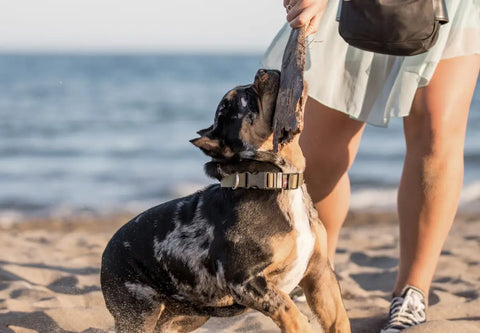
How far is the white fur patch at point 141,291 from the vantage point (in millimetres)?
3816

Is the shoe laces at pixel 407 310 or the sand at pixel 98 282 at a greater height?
the shoe laces at pixel 407 310

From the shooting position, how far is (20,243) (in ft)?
23.4

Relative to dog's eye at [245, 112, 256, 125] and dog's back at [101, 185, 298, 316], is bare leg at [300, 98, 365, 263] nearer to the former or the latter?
dog's back at [101, 185, 298, 316]

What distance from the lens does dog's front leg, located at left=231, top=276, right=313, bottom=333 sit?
3.33 m

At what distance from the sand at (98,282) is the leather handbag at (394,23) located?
5.60 ft

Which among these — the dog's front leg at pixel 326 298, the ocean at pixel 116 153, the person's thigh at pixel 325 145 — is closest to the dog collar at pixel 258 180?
the dog's front leg at pixel 326 298

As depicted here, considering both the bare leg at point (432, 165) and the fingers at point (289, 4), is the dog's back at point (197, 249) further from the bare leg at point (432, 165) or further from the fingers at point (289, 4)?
the bare leg at point (432, 165)

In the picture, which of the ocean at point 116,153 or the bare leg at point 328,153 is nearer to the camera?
the bare leg at point 328,153

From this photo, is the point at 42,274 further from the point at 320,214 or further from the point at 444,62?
the point at 444,62

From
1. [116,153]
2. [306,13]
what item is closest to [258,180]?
[306,13]

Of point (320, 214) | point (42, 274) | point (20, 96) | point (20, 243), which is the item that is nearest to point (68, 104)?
point (20, 96)

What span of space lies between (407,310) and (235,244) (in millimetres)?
1617

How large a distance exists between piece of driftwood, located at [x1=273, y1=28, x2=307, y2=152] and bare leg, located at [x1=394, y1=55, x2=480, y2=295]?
50.4 inches

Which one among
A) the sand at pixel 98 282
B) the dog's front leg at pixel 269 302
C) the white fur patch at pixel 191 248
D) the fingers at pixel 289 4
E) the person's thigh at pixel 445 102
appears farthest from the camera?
the sand at pixel 98 282
